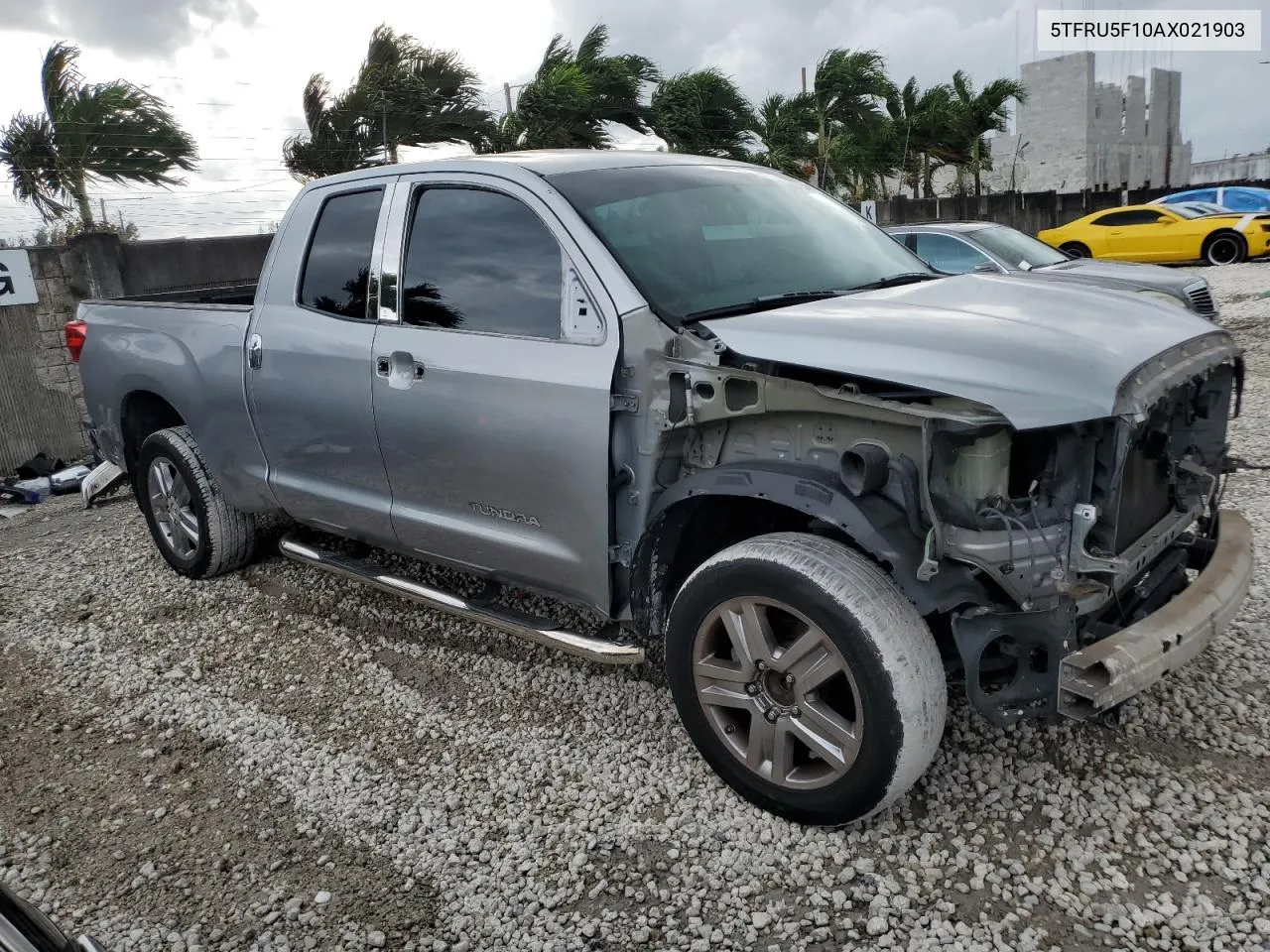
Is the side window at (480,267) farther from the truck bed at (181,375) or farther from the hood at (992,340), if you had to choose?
the truck bed at (181,375)

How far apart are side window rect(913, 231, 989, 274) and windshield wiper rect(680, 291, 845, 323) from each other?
21.7 feet

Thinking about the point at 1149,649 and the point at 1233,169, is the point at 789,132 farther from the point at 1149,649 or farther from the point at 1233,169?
the point at 1233,169

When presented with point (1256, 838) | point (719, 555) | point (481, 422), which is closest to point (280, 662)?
point (481, 422)

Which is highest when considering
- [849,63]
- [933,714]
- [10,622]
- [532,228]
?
[849,63]

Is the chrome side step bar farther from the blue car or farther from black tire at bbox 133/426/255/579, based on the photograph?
the blue car

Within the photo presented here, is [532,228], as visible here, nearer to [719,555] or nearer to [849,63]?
[719,555]

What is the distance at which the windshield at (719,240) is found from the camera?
3.19 metres

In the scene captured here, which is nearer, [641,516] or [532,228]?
[641,516]

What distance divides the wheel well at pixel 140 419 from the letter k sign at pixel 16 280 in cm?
489

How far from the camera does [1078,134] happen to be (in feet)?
153

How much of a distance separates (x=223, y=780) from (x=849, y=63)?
940 inches

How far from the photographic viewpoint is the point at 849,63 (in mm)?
23594

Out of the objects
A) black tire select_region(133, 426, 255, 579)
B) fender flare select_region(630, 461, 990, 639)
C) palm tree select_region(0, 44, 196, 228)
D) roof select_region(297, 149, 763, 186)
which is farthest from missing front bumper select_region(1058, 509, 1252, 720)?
palm tree select_region(0, 44, 196, 228)

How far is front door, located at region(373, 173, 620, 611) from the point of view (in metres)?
3.14
